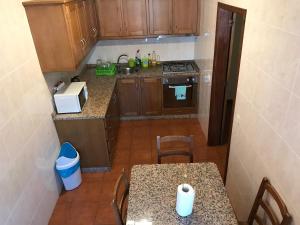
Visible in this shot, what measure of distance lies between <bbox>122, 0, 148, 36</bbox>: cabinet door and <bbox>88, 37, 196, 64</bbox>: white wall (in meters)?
0.43

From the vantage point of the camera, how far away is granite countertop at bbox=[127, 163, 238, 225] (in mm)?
1617

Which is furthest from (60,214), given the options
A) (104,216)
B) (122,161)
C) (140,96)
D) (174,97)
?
(174,97)

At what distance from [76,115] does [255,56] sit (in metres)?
2.05

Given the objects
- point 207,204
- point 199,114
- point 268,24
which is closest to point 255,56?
point 268,24

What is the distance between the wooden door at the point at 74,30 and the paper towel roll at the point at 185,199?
1.77 metres

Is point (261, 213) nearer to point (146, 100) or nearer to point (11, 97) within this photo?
point (11, 97)

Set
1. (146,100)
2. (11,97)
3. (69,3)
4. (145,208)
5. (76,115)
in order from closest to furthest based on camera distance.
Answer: (145,208) < (11,97) < (69,3) < (76,115) < (146,100)

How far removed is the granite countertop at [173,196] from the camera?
5.31 feet

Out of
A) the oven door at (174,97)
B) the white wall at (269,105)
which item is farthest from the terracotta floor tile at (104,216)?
the oven door at (174,97)

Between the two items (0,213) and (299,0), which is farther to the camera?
(0,213)

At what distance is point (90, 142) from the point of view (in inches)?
120

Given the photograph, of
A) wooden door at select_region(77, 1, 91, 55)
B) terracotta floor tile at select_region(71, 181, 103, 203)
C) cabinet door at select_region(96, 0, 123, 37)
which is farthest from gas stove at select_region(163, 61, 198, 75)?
terracotta floor tile at select_region(71, 181, 103, 203)

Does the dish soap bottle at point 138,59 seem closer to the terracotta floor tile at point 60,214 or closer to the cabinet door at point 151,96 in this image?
the cabinet door at point 151,96

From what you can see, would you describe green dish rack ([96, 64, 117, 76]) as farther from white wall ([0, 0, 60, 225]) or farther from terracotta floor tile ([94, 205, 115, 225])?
terracotta floor tile ([94, 205, 115, 225])
